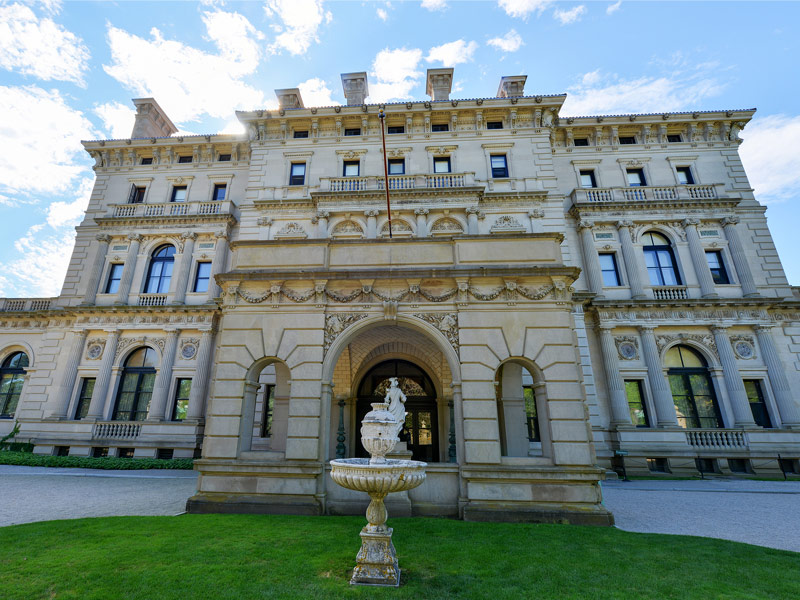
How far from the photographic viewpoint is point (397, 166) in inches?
925

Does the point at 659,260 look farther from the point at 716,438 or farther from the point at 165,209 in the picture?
the point at 165,209

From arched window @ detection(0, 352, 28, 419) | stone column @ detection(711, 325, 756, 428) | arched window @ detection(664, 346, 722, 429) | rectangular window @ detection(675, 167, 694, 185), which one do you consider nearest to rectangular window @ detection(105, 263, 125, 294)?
arched window @ detection(0, 352, 28, 419)

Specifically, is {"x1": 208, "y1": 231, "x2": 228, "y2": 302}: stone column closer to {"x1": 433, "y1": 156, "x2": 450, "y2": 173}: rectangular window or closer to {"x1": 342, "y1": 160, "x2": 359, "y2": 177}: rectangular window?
{"x1": 342, "y1": 160, "x2": 359, "y2": 177}: rectangular window

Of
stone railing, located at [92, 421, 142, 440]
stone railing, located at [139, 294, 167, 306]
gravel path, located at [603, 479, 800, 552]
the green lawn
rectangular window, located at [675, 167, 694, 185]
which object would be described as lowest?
gravel path, located at [603, 479, 800, 552]

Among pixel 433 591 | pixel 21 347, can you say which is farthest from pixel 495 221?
pixel 21 347

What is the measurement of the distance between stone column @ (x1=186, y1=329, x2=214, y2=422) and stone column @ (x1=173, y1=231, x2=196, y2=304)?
3116 millimetres

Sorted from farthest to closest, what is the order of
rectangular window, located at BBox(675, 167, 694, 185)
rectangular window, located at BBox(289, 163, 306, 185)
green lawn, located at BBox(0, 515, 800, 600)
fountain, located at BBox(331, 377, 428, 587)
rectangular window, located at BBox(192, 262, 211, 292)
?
1. rectangular window, located at BBox(675, 167, 694, 185)
2. rectangular window, located at BBox(192, 262, 211, 292)
3. rectangular window, located at BBox(289, 163, 306, 185)
4. fountain, located at BBox(331, 377, 428, 587)
5. green lawn, located at BBox(0, 515, 800, 600)

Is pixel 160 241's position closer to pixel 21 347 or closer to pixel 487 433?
pixel 21 347

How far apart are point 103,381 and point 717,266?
36.3 meters

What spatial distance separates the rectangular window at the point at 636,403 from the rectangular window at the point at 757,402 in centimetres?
518

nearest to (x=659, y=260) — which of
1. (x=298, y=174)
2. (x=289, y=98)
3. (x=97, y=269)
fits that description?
(x=298, y=174)

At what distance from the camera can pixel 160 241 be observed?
24422mm

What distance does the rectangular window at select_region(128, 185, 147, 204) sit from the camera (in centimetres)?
2593

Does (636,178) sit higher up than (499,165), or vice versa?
(499,165)
